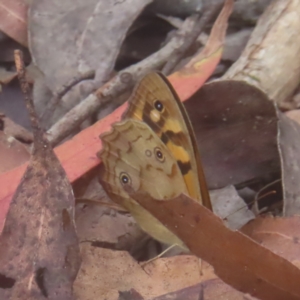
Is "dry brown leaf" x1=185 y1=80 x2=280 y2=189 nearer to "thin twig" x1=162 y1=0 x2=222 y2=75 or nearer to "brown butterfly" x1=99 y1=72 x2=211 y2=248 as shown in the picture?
"brown butterfly" x1=99 y1=72 x2=211 y2=248

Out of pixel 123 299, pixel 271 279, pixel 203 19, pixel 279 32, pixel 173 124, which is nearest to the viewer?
pixel 271 279

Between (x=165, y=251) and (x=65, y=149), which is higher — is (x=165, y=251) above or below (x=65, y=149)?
below

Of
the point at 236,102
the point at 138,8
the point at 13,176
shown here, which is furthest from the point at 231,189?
the point at 138,8

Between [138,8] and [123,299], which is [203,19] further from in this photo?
[123,299]

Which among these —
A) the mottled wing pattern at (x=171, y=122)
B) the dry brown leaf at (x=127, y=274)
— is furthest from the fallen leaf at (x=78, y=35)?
the dry brown leaf at (x=127, y=274)

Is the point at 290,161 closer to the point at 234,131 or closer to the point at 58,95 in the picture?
the point at 234,131

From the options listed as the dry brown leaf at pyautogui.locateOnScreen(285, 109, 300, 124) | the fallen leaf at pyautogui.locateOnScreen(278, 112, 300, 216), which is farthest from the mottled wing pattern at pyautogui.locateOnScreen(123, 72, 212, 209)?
the dry brown leaf at pyautogui.locateOnScreen(285, 109, 300, 124)

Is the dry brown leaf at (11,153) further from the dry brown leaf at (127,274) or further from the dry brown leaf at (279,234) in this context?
the dry brown leaf at (279,234)
